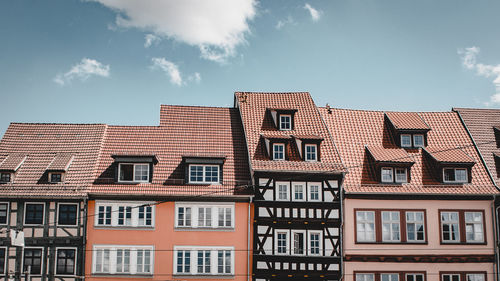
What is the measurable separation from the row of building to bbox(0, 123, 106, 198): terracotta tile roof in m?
0.09

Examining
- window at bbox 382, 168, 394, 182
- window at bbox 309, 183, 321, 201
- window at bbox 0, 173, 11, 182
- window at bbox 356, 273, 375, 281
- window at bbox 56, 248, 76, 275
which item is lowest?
window at bbox 356, 273, 375, 281

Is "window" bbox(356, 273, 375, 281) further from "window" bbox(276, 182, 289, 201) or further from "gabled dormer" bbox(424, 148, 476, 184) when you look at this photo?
"gabled dormer" bbox(424, 148, 476, 184)

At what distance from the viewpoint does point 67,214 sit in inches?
1021

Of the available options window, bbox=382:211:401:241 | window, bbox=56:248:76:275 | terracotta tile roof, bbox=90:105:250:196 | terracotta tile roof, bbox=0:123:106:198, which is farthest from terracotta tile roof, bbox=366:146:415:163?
window, bbox=56:248:76:275

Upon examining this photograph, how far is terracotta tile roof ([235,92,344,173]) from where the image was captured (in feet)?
88.8

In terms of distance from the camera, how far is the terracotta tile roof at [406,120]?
99.0 ft

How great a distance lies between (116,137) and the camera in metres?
29.6

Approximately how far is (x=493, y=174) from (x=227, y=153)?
48.7 ft

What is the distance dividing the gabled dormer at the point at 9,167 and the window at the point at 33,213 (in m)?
1.91

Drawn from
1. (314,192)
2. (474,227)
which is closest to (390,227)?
(314,192)

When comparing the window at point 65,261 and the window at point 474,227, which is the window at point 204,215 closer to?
the window at point 65,261

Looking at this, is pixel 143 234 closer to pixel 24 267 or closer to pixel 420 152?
pixel 24 267

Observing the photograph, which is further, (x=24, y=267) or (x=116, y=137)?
(x=116, y=137)

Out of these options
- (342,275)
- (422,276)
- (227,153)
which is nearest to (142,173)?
(227,153)
